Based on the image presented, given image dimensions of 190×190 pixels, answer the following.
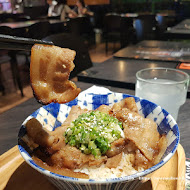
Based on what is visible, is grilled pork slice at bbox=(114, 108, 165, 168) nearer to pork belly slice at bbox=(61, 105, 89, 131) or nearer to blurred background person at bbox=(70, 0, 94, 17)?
pork belly slice at bbox=(61, 105, 89, 131)

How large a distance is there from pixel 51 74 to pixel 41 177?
0.41m

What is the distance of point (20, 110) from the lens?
1.31m

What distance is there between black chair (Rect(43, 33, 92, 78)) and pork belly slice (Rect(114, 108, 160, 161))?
164 cm

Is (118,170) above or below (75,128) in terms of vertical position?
below

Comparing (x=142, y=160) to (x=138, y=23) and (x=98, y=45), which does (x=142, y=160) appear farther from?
(x=98, y=45)

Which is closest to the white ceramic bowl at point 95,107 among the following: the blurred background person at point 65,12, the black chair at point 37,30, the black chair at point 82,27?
the black chair at point 37,30

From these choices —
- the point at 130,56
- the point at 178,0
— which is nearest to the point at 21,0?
the point at 178,0

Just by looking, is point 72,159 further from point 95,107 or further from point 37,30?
point 37,30

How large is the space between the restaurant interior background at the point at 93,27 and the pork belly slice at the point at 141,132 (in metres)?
1.55

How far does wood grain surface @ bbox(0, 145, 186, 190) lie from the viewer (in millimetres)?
778

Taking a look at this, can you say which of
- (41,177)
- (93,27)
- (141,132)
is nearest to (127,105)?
(141,132)

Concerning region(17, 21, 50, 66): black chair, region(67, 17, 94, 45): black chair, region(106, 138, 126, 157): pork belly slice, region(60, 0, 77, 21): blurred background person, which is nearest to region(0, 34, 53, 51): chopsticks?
region(106, 138, 126, 157): pork belly slice

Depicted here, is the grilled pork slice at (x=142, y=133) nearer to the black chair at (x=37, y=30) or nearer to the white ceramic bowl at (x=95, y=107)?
the white ceramic bowl at (x=95, y=107)

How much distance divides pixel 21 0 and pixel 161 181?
39.4 feet
